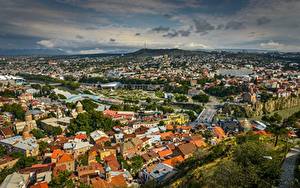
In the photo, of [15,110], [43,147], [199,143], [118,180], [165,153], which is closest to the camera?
[118,180]

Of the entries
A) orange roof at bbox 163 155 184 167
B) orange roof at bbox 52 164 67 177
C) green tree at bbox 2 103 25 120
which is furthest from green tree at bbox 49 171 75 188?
green tree at bbox 2 103 25 120

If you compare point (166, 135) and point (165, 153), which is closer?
point (165, 153)

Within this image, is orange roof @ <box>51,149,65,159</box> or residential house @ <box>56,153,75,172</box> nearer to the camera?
residential house @ <box>56,153,75,172</box>

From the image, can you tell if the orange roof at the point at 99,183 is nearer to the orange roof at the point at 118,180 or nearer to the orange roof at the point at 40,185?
the orange roof at the point at 118,180

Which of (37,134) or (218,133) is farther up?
(37,134)

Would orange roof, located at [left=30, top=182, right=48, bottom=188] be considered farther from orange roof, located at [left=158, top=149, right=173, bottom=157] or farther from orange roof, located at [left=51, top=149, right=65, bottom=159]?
orange roof, located at [left=158, top=149, right=173, bottom=157]

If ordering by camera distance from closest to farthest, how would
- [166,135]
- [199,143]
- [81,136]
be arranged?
[199,143]
[81,136]
[166,135]

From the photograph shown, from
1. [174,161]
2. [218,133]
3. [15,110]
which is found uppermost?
[15,110]

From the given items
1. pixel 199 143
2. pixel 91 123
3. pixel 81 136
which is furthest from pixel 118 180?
pixel 91 123

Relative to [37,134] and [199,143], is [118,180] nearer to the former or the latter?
[199,143]
